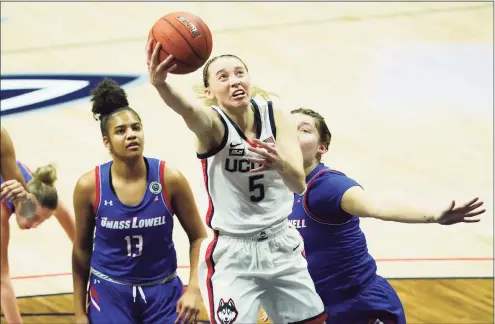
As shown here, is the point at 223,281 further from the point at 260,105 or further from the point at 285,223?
the point at 260,105

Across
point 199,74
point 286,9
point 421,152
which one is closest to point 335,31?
point 286,9

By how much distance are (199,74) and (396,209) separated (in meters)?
6.41

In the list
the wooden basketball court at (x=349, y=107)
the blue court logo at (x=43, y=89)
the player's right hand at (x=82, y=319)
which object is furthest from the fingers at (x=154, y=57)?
the blue court logo at (x=43, y=89)

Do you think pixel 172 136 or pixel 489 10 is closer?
pixel 172 136

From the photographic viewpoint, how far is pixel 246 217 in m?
4.59

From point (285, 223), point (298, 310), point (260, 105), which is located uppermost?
point (260, 105)

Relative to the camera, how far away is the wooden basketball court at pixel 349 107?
7.45m

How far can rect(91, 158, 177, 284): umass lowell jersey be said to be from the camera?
515 centimetres

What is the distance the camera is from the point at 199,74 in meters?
10.5

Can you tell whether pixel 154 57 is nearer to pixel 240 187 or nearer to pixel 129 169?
pixel 240 187

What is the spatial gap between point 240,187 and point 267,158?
37 cm

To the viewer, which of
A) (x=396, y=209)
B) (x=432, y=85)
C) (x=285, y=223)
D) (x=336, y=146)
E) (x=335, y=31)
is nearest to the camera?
(x=396, y=209)

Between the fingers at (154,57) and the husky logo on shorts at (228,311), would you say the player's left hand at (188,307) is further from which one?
the fingers at (154,57)

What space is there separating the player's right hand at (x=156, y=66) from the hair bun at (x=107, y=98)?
1.25 m
